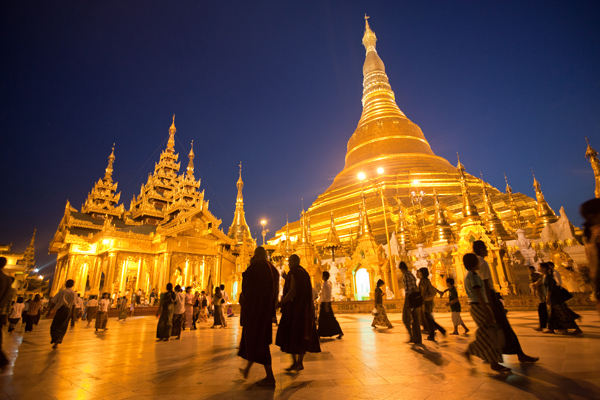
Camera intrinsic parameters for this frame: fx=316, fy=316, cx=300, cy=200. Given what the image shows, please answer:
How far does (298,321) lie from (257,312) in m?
0.71

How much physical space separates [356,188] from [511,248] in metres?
17.1

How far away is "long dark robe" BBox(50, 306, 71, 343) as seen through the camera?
6245 millimetres

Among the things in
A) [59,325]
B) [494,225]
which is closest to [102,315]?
[59,325]

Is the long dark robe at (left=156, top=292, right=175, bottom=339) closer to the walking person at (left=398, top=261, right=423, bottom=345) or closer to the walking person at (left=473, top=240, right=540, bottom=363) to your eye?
the walking person at (left=398, top=261, right=423, bottom=345)

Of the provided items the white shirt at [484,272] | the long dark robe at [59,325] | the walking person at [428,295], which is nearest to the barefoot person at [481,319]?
the white shirt at [484,272]

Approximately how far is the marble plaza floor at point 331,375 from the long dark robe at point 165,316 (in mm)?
2093

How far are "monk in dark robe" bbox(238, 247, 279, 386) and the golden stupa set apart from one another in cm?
1094

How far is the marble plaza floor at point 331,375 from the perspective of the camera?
9.34ft

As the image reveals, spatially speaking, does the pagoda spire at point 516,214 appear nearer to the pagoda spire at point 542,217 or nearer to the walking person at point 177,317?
the pagoda spire at point 542,217

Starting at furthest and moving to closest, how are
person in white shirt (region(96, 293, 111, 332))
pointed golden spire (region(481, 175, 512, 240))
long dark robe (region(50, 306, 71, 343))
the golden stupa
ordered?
the golden stupa < pointed golden spire (region(481, 175, 512, 240)) < person in white shirt (region(96, 293, 111, 332)) < long dark robe (region(50, 306, 71, 343))

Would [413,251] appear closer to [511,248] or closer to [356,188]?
[511,248]

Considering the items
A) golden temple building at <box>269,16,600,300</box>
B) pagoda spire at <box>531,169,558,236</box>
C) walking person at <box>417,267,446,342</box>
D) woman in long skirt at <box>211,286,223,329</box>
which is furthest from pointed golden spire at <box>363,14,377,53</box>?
walking person at <box>417,267,446,342</box>

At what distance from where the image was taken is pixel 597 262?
8.00 ft

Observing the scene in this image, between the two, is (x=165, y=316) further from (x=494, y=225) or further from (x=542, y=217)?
(x=542, y=217)
